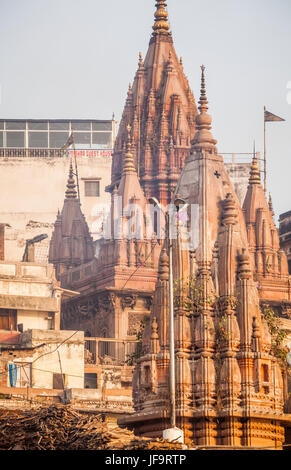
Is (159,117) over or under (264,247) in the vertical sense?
over

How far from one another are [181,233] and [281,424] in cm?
651

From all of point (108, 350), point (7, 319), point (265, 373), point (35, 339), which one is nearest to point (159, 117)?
point (7, 319)

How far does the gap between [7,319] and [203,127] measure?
12.7 meters

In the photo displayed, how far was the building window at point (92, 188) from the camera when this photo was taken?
84812 millimetres

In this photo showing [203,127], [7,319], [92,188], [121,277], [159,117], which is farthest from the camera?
[92,188]

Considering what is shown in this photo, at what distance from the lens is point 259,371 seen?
42.8 m

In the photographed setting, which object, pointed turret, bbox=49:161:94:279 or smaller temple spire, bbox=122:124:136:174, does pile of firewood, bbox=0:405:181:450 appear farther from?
pointed turret, bbox=49:161:94:279

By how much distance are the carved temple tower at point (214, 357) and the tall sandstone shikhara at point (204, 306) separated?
0.03m

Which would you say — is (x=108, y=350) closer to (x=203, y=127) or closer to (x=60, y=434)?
(x=203, y=127)

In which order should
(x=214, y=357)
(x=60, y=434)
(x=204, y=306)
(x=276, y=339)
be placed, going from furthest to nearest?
(x=276, y=339), (x=204, y=306), (x=214, y=357), (x=60, y=434)

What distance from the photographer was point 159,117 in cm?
7131

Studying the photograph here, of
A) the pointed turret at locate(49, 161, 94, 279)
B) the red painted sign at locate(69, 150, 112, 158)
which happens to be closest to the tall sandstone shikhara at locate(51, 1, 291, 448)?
the pointed turret at locate(49, 161, 94, 279)
